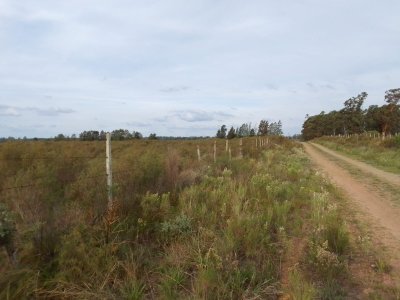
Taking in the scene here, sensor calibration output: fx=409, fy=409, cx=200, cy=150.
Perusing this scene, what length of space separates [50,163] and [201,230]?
5.91 metres

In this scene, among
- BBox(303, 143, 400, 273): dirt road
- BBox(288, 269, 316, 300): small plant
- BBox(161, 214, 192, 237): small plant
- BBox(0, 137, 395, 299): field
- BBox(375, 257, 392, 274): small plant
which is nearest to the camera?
BBox(288, 269, 316, 300): small plant

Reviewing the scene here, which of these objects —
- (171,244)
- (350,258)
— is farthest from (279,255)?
(171,244)

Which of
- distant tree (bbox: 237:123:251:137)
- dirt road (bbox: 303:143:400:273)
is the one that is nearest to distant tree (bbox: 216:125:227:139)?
distant tree (bbox: 237:123:251:137)

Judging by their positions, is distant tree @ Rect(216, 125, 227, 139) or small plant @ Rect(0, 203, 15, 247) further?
distant tree @ Rect(216, 125, 227, 139)

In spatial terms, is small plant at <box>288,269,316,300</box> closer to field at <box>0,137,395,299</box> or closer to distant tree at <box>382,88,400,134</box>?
field at <box>0,137,395,299</box>

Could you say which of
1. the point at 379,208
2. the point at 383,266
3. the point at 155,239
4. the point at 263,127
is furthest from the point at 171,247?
the point at 263,127

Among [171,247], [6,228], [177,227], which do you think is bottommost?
[171,247]

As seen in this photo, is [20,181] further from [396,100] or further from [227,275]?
[396,100]

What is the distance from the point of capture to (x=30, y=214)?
20.0ft

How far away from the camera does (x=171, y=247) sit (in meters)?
6.27

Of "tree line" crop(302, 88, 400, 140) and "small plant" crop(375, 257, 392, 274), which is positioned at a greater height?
"tree line" crop(302, 88, 400, 140)

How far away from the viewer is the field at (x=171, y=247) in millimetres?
4898

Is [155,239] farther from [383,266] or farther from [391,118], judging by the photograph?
[391,118]

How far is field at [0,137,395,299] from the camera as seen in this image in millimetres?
4898
